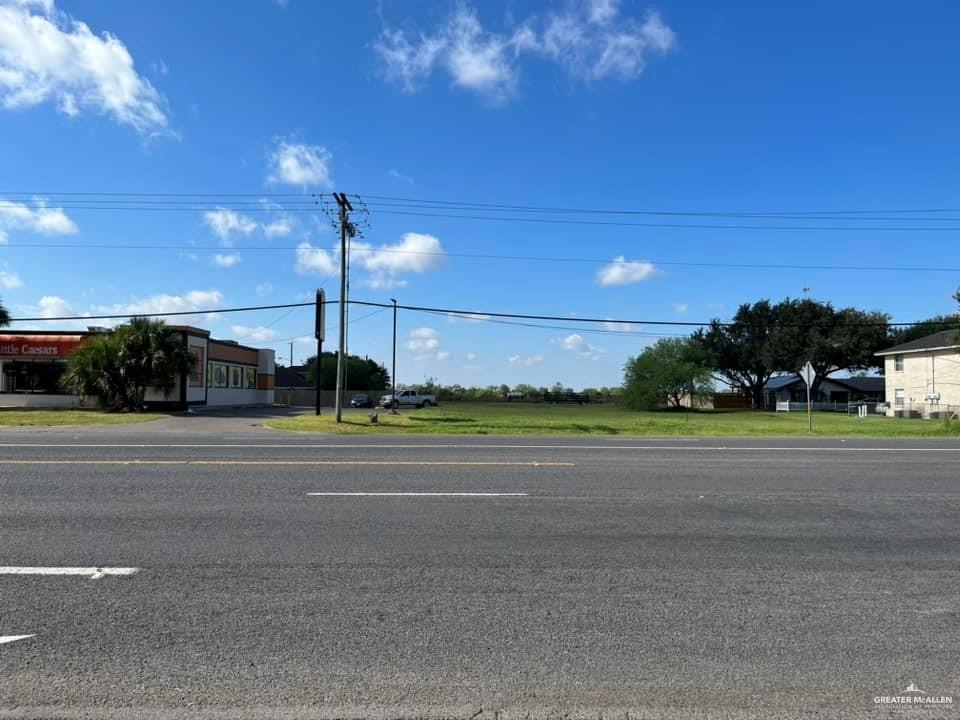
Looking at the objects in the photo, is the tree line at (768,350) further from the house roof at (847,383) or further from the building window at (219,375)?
the building window at (219,375)

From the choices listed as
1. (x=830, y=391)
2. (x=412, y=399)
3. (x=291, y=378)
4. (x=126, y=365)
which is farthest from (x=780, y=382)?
(x=126, y=365)

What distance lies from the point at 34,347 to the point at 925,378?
6183 centimetres

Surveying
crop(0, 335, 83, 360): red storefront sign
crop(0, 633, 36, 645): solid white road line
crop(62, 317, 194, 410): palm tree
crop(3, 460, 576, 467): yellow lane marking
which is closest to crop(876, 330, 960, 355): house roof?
crop(3, 460, 576, 467): yellow lane marking

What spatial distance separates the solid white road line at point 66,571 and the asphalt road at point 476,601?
0.07 metres

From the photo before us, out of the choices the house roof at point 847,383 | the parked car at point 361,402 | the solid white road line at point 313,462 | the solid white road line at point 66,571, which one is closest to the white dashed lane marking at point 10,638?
the solid white road line at point 66,571

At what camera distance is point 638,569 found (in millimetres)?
5680

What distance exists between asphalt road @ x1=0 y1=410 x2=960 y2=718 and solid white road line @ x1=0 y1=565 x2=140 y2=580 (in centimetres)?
7

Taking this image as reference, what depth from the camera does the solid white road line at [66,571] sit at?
5410 mm

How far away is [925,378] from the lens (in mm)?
51500

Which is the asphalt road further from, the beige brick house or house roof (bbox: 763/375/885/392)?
house roof (bbox: 763/375/885/392)

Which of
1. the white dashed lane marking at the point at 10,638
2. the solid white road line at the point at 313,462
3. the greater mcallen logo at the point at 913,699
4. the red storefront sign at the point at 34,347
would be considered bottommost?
the greater mcallen logo at the point at 913,699

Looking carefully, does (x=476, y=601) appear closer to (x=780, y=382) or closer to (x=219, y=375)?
(x=219, y=375)

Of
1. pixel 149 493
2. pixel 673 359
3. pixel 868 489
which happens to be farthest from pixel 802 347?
pixel 149 493

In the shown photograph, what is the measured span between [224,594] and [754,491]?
7454 mm
